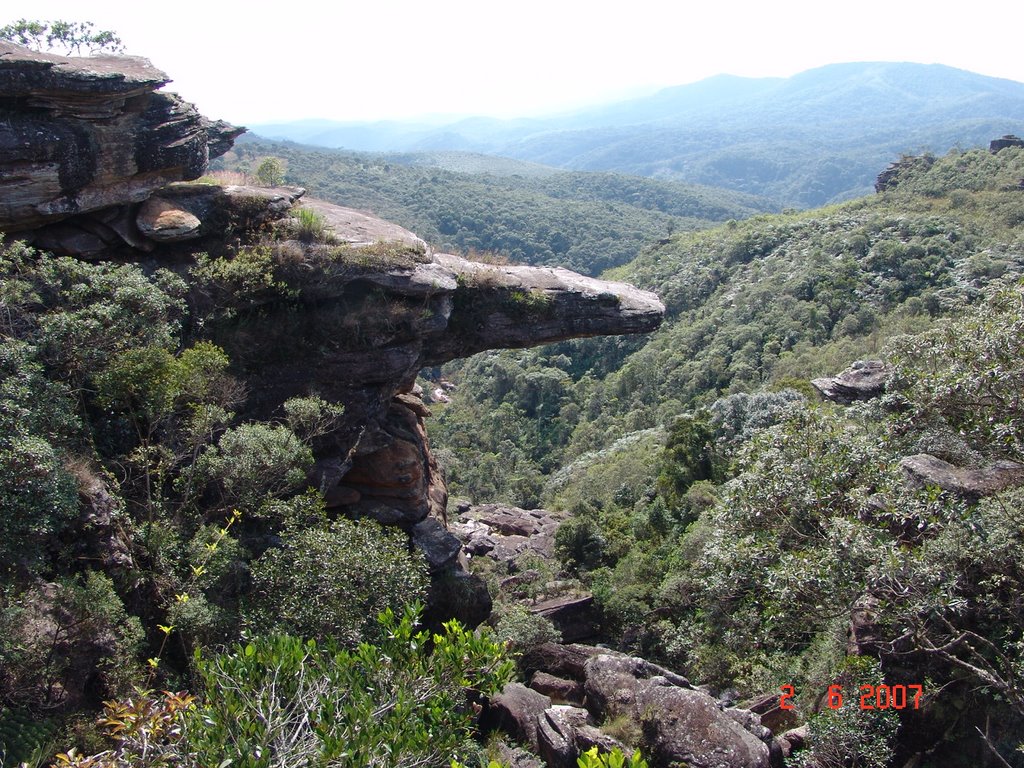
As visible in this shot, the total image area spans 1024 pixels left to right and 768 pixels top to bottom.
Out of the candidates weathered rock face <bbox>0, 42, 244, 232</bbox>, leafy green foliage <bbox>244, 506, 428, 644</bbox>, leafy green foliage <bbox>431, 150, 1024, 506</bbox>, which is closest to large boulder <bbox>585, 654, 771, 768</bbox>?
leafy green foliage <bbox>244, 506, 428, 644</bbox>

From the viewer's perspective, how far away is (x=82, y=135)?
11.4 m

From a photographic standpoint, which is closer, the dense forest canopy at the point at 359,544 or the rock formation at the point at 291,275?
the dense forest canopy at the point at 359,544

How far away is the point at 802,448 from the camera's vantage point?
997 cm

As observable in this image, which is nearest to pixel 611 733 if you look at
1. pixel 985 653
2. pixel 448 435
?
pixel 985 653

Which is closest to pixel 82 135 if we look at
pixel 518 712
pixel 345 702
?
pixel 345 702

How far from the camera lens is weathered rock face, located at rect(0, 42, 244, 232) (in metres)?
10.7

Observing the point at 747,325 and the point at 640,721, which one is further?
the point at 747,325

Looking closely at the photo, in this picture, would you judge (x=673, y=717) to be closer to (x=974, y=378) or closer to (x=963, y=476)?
(x=963, y=476)

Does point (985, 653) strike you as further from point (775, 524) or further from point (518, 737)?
point (518, 737)

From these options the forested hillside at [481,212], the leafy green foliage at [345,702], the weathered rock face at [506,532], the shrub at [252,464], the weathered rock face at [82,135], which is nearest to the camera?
the leafy green foliage at [345,702]

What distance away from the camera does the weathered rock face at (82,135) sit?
10680mm

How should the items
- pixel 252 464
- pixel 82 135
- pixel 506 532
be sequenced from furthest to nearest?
pixel 506 532
pixel 82 135
pixel 252 464

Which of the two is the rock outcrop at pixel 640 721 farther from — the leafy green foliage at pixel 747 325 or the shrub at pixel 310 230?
the leafy green foliage at pixel 747 325
